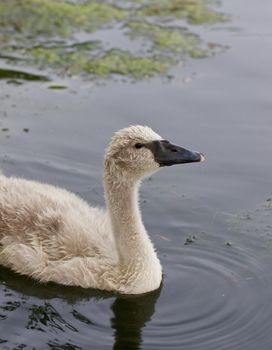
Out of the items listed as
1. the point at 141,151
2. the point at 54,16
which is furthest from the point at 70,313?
the point at 54,16

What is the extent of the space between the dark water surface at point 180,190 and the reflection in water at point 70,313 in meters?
0.01

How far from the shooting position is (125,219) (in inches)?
295

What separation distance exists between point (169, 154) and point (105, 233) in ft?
3.45

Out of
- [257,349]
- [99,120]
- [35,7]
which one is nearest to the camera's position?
[257,349]

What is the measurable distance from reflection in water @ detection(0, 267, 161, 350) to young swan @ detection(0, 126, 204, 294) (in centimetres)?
9

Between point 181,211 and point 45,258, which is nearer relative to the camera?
point 45,258

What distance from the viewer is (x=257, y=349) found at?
6.66 meters

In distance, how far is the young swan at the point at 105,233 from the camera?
7.33 m

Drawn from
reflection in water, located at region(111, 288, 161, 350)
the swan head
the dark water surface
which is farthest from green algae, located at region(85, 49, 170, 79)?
reflection in water, located at region(111, 288, 161, 350)

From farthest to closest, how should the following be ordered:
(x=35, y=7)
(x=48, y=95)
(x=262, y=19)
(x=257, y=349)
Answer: (x=35, y=7) → (x=262, y=19) → (x=48, y=95) → (x=257, y=349)

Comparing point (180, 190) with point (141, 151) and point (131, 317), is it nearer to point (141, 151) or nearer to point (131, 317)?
point (141, 151)

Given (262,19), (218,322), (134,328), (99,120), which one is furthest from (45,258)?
(262,19)

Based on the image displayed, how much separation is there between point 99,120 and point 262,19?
4.49m

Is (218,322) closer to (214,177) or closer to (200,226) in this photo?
(200,226)
